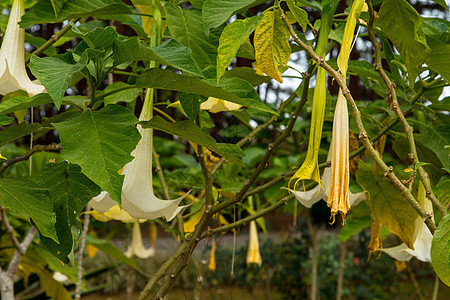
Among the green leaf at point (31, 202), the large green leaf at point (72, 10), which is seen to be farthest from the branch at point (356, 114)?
the green leaf at point (31, 202)

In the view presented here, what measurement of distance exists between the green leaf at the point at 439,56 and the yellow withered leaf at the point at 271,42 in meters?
0.20

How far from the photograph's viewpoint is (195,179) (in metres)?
1.10

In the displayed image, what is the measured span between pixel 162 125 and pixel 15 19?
0.97 ft

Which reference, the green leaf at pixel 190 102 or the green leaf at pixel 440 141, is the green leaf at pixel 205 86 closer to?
the green leaf at pixel 190 102

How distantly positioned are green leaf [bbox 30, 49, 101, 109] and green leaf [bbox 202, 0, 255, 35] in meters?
0.12

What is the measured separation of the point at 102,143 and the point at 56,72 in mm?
86

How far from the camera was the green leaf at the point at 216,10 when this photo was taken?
0.52 m

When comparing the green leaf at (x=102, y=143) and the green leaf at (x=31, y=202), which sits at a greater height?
the green leaf at (x=102, y=143)

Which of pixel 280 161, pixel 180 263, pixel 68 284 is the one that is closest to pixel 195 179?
pixel 180 263

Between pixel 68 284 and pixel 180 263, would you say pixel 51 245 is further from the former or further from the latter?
pixel 68 284

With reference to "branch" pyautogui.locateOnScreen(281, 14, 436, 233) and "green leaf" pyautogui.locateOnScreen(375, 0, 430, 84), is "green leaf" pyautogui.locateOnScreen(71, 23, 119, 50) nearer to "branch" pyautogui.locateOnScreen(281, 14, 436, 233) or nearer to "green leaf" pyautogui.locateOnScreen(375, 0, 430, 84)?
"branch" pyautogui.locateOnScreen(281, 14, 436, 233)

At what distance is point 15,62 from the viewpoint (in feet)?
2.13

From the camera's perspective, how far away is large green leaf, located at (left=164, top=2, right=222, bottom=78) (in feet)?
2.00

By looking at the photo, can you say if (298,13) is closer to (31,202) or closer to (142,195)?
(142,195)
